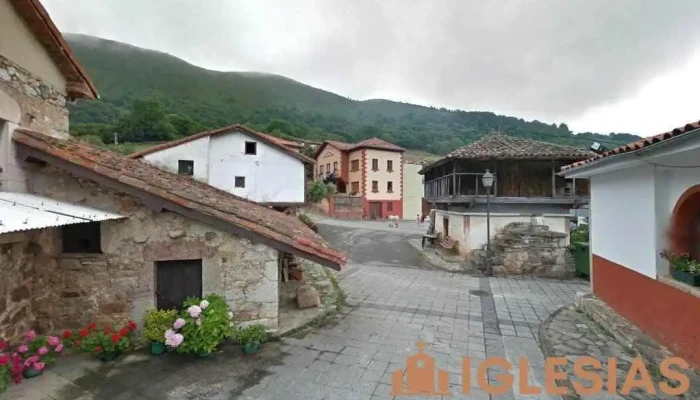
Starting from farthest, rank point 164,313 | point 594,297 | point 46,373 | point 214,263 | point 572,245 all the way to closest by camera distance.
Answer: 1. point 572,245
2. point 594,297
3. point 214,263
4. point 164,313
5. point 46,373

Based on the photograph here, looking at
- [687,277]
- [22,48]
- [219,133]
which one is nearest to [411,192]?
[219,133]

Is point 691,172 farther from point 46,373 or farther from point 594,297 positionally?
point 46,373

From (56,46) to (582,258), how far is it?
15.0 metres

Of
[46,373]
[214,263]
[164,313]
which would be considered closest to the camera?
[46,373]

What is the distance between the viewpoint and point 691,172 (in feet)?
14.2

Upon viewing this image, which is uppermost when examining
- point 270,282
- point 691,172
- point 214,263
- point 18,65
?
point 18,65

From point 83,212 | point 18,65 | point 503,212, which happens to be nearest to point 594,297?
point 503,212

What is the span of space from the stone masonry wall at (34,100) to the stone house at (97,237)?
0.02 m

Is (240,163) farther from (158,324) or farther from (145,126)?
(145,126)

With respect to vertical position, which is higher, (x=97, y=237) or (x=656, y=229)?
(x=656, y=229)

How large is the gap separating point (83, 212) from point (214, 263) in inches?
74.5

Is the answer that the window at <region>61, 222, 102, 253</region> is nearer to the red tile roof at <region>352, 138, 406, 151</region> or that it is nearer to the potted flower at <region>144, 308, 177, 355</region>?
the potted flower at <region>144, 308, 177, 355</region>

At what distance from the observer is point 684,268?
441 centimetres

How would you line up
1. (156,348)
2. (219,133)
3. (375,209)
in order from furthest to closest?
(375,209)
(219,133)
(156,348)
